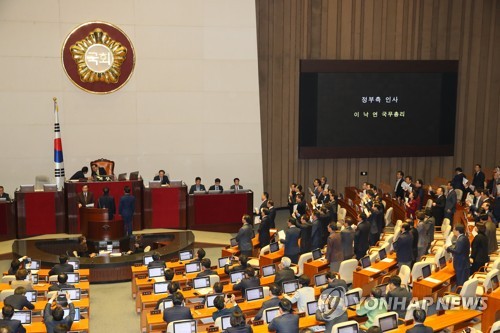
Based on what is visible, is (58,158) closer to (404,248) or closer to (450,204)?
(404,248)

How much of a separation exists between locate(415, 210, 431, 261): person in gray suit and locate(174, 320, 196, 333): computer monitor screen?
628 centimetres

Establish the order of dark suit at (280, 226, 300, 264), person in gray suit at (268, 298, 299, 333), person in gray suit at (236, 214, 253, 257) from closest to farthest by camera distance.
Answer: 1. person in gray suit at (268, 298, 299, 333)
2. dark suit at (280, 226, 300, 264)
3. person in gray suit at (236, 214, 253, 257)

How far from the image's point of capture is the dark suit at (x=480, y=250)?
12.0m

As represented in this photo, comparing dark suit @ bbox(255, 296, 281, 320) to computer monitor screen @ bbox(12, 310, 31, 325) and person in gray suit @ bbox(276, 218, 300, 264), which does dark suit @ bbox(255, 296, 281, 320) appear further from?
person in gray suit @ bbox(276, 218, 300, 264)

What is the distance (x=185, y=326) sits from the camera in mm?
8922

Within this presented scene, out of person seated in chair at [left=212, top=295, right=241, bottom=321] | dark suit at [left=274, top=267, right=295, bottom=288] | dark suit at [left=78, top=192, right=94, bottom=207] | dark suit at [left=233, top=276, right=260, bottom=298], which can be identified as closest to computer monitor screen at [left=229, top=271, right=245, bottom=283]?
dark suit at [left=233, top=276, right=260, bottom=298]

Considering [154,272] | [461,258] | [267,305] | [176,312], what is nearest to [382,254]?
[461,258]

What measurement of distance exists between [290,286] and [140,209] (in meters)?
7.51

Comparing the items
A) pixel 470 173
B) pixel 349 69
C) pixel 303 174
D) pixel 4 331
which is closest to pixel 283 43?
pixel 349 69

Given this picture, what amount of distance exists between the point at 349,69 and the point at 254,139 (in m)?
3.65

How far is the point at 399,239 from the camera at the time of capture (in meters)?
12.5

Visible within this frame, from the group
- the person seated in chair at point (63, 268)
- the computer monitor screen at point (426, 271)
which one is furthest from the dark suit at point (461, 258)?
the person seated in chair at point (63, 268)

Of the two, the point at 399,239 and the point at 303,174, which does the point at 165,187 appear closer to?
the point at 303,174

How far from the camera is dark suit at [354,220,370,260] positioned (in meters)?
13.6
